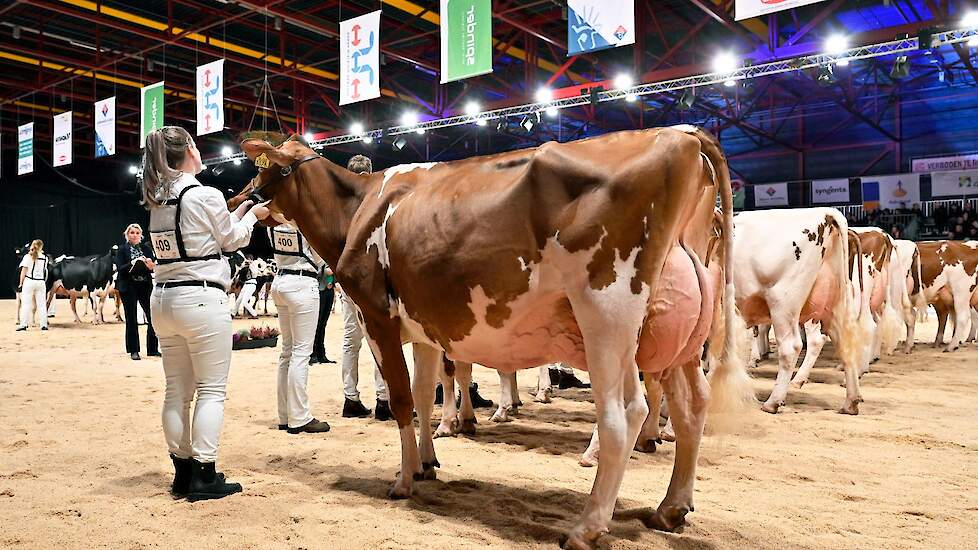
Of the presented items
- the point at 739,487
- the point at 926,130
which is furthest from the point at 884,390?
the point at 926,130

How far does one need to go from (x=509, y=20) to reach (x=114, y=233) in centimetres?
2313

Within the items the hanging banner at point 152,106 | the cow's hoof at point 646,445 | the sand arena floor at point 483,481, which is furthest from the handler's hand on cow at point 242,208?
the hanging banner at point 152,106

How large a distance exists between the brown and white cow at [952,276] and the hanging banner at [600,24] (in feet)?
21.3

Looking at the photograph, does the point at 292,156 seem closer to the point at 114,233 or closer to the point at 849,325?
the point at 849,325

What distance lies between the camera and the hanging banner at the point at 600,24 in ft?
28.6

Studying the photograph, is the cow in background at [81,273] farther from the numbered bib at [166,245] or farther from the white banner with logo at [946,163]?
the white banner with logo at [946,163]

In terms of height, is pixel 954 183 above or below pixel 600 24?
below

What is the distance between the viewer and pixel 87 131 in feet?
84.5

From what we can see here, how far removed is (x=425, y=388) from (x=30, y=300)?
43.1ft

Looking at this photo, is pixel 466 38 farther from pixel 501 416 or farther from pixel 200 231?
pixel 200 231

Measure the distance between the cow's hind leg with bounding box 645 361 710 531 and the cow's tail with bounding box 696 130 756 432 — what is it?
70mm

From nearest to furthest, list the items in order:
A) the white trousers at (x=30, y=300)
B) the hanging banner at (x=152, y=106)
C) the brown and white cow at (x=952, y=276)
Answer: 1. the brown and white cow at (x=952, y=276)
2. the white trousers at (x=30, y=300)
3. the hanging banner at (x=152, y=106)

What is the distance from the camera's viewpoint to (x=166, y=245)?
342cm

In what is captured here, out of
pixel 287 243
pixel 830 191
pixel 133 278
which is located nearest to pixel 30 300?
pixel 133 278
